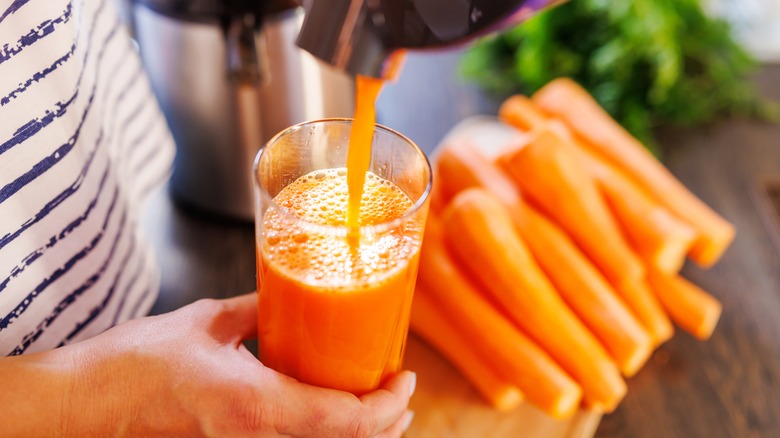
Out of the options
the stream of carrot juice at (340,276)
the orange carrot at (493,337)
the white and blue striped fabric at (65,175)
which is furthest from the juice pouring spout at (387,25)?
the orange carrot at (493,337)

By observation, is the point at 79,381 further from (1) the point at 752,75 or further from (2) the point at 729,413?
(1) the point at 752,75

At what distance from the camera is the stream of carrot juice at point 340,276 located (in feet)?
2.11

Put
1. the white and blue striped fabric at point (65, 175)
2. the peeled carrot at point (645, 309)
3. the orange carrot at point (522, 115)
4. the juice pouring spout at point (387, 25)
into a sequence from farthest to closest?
the orange carrot at point (522, 115)
the peeled carrot at point (645, 309)
the white and blue striped fabric at point (65, 175)
the juice pouring spout at point (387, 25)

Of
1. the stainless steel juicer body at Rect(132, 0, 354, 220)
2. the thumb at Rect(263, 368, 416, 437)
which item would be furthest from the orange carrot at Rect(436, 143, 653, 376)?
the thumb at Rect(263, 368, 416, 437)

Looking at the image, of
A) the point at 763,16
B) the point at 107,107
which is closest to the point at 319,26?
the point at 107,107

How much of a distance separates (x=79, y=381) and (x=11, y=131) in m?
0.23

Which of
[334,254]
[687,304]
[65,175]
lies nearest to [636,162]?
[687,304]

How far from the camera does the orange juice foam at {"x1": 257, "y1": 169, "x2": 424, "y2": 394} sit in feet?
2.10

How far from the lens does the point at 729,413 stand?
1.12 meters

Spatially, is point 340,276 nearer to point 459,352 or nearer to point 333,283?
point 333,283

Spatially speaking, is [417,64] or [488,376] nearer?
[488,376]

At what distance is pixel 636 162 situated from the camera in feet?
4.22

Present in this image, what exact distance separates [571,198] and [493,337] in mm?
246

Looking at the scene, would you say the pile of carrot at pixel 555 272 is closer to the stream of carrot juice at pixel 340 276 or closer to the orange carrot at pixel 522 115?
the orange carrot at pixel 522 115
